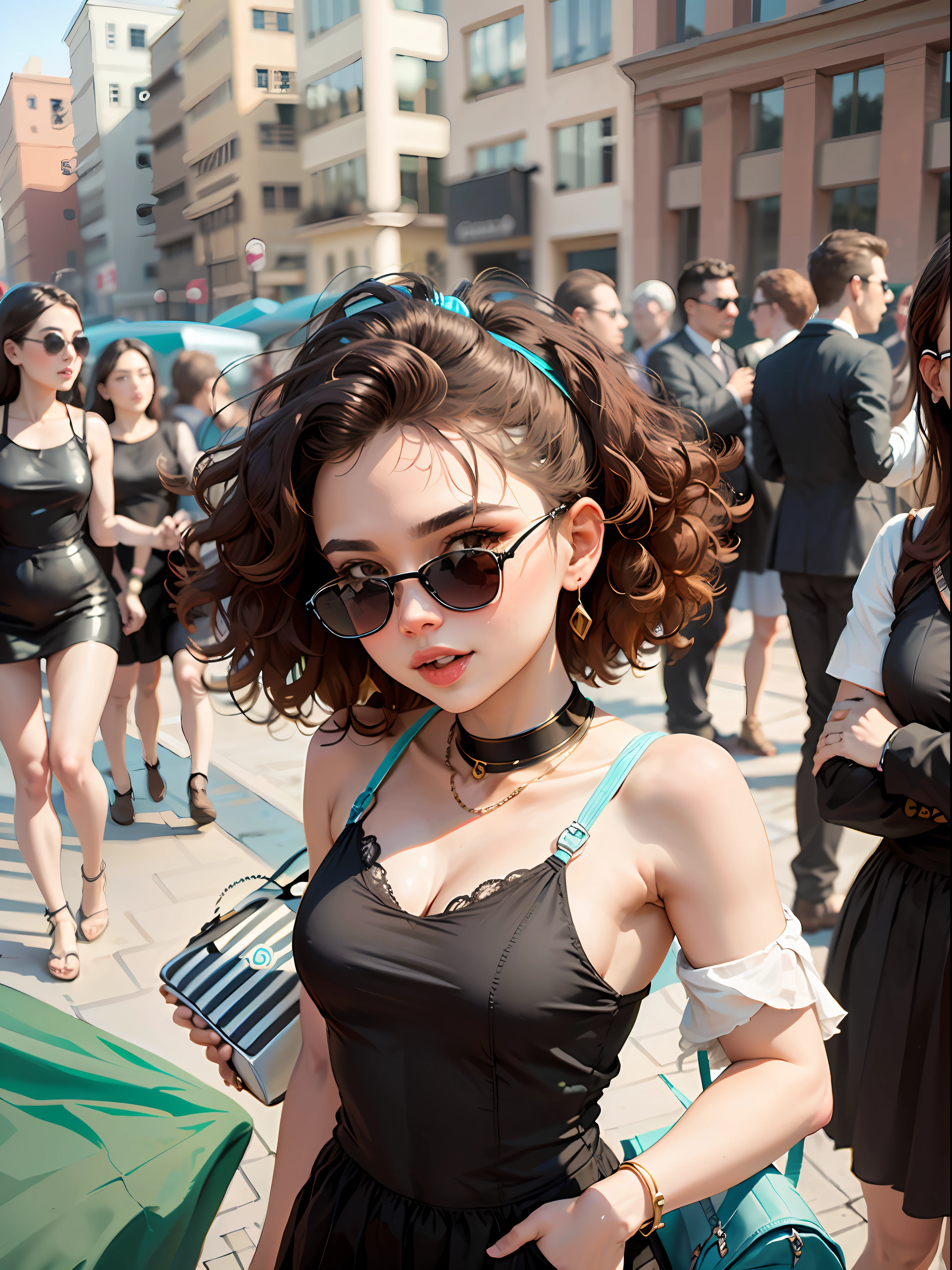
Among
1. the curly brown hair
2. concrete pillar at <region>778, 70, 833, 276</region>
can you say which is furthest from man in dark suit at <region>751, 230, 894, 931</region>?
the curly brown hair

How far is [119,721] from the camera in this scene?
473 cm

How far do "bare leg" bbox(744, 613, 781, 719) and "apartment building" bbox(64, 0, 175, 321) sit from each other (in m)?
3.45

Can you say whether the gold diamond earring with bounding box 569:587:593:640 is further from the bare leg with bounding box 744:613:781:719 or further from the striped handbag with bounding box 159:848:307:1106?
the bare leg with bounding box 744:613:781:719

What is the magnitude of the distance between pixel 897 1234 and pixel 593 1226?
1.17 meters

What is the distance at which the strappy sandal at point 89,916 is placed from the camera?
→ 147 inches

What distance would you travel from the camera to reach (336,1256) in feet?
4.04

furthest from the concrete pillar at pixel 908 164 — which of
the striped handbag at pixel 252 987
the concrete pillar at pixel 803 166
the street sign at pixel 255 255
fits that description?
the striped handbag at pixel 252 987

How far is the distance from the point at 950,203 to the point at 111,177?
3.26m

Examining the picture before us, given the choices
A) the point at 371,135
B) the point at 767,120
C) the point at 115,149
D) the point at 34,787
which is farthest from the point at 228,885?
the point at 767,120

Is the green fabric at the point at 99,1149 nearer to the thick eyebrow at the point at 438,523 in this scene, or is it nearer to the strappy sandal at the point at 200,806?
the thick eyebrow at the point at 438,523

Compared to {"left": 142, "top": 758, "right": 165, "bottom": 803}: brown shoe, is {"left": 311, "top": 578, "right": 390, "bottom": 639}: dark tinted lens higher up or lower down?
higher up

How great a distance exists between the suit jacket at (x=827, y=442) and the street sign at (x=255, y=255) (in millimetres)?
2478

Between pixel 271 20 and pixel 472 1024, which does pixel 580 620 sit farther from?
pixel 271 20

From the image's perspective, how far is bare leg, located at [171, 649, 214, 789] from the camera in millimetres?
4582
